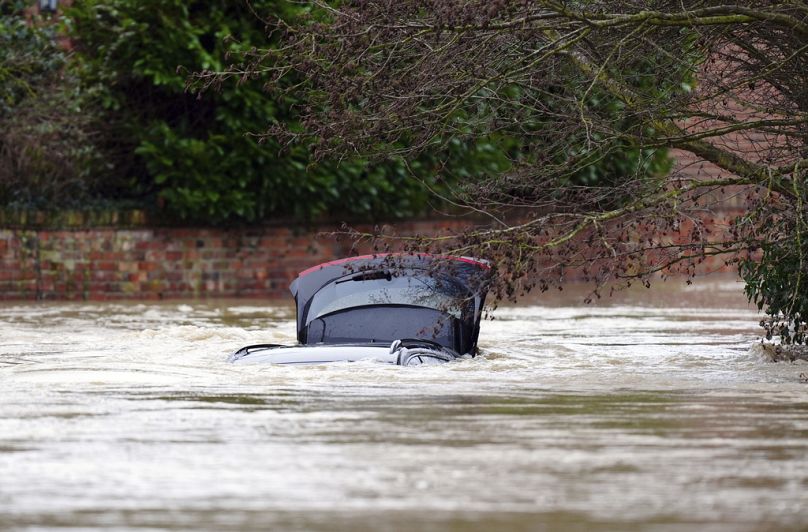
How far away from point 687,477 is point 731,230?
6679mm

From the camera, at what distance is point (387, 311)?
47.6ft

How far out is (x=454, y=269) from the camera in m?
13.8

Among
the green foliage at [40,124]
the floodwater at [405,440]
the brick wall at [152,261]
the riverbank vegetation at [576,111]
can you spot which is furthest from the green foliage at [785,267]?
the green foliage at [40,124]

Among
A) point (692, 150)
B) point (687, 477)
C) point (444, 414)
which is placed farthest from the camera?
point (692, 150)

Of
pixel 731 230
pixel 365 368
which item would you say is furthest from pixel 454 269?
pixel 731 230

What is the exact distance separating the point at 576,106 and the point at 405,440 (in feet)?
18.2

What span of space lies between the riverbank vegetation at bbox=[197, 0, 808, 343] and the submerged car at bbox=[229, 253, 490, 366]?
37 centimetres

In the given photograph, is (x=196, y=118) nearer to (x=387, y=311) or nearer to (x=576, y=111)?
(x=387, y=311)

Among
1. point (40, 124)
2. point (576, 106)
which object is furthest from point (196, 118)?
point (576, 106)

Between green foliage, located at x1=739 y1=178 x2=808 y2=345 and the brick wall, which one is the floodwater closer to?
green foliage, located at x1=739 y1=178 x2=808 y2=345

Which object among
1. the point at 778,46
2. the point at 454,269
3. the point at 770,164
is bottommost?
the point at 454,269

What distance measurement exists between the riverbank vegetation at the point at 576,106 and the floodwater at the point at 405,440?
3.41ft

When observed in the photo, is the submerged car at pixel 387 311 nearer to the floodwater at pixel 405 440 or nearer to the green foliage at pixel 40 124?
the floodwater at pixel 405 440

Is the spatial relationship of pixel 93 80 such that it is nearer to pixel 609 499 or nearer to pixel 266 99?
pixel 266 99
